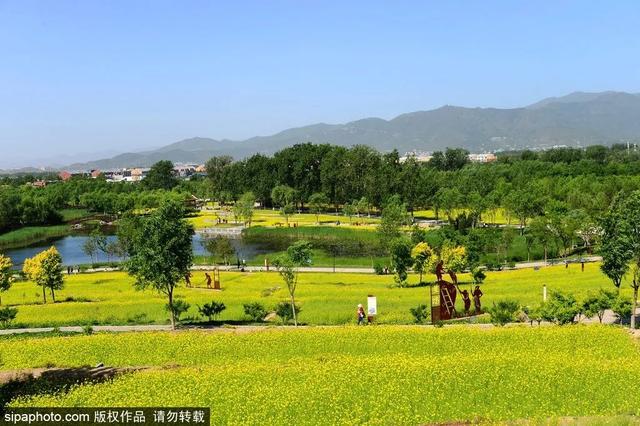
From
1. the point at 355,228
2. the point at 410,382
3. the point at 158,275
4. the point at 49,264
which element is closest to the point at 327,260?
the point at 355,228

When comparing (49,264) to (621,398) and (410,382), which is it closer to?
(410,382)

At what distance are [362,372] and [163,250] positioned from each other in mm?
17363

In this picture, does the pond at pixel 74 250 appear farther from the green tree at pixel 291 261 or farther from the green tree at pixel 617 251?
the green tree at pixel 617 251

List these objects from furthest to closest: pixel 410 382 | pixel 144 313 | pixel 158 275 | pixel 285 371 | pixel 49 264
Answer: pixel 49 264, pixel 144 313, pixel 158 275, pixel 285 371, pixel 410 382

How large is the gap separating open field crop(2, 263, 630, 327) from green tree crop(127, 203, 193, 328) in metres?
5.01

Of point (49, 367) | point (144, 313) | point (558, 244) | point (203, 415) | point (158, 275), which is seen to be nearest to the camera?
point (203, 415)

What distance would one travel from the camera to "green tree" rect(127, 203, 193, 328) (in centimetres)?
3631

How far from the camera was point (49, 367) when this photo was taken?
28.1 meters

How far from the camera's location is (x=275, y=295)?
4909 centimetres

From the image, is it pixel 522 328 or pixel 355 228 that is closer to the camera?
pixel 522 328

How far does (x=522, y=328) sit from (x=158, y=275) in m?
22.0

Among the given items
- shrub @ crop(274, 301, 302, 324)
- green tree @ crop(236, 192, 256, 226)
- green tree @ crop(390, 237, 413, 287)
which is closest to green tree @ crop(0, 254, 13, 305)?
shrub @ crop(274, 301, 302, 324)

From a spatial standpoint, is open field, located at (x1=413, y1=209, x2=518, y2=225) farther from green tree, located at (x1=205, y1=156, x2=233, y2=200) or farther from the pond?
green tree, located at (x1=205, y1=156, x2=233, y2=200)

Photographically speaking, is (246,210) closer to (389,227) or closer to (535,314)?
(389,227)
